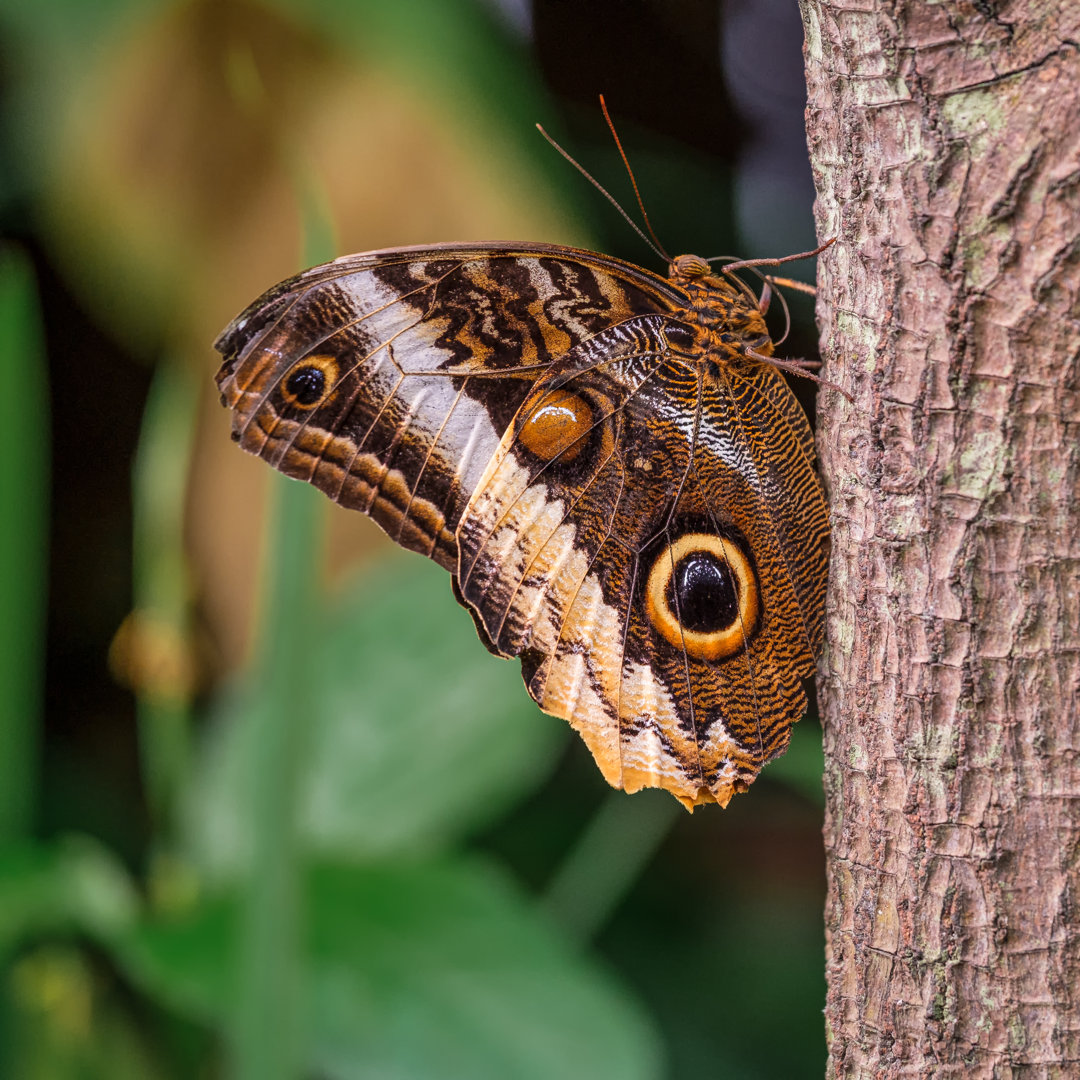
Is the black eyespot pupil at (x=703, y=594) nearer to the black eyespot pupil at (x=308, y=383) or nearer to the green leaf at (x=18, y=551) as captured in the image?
the black eyespot pupil at (x=308, y=383)

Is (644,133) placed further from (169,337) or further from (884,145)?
(884,145)

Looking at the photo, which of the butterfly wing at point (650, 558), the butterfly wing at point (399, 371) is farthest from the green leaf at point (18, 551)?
the butterfly wing at point (650, 558)

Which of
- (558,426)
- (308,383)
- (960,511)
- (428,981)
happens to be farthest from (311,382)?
(428,981)

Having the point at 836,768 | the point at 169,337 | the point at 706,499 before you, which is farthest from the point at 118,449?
the point at 836,768

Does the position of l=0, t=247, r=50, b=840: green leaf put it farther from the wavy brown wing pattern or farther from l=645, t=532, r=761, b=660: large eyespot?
l=645, t=532, r=761, b=660: large eyespot

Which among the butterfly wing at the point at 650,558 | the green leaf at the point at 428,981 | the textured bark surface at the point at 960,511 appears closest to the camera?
the textured bark surface at the point at 960,511

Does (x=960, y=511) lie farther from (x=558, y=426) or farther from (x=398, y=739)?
(x=398, y=739)
